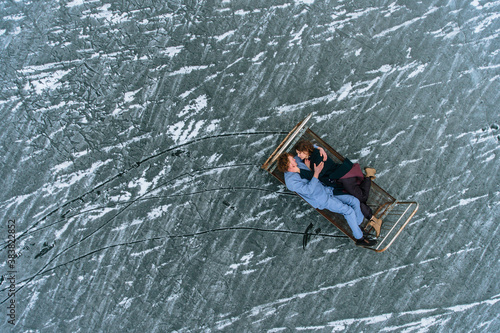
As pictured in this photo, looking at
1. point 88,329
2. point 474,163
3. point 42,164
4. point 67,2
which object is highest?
point 67,2

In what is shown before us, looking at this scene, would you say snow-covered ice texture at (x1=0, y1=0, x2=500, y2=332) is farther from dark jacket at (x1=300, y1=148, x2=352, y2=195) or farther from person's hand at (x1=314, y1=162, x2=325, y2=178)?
person's hand at (x1=314, y1=162, x2=325, y2=178)

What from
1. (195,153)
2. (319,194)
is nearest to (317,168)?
(319,194)

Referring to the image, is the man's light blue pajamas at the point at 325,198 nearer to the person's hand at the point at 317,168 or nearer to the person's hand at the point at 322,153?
the person's hand at the point at 317,168

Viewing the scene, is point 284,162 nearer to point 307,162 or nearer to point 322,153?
point 307,162

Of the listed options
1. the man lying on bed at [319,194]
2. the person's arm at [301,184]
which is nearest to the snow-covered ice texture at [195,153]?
the man lying on bed at [319,194]

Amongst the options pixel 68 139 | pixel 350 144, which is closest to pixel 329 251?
pixel 350 144

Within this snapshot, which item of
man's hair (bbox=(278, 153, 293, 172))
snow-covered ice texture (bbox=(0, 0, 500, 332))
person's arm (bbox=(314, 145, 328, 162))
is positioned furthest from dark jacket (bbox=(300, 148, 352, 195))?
snow-covered ice texture (bbox=(0, 0, 500, 332))

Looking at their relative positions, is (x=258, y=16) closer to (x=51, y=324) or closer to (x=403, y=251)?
(x=403, y=251)
